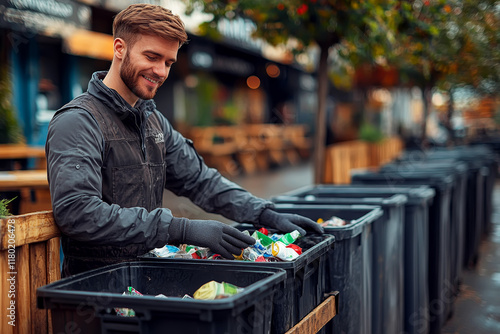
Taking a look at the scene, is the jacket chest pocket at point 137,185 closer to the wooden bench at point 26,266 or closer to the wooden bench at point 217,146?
the wooden bench at point 26,266

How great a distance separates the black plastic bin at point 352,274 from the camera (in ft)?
11.4

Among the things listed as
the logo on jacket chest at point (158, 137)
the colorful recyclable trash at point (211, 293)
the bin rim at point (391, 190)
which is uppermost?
the logo on jacket chest at point (158, 137)

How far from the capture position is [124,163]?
2877mm

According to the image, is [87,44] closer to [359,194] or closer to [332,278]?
[359,194]

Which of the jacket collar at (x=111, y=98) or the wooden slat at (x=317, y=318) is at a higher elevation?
the jacket collar at (x=111, y=98)

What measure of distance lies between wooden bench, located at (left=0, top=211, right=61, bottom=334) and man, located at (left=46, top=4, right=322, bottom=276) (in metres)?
0.13

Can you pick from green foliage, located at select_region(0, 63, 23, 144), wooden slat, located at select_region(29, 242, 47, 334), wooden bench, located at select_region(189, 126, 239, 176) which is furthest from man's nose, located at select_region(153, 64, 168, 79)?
wooden bench, located at select_region(189, 126, 239, 176)

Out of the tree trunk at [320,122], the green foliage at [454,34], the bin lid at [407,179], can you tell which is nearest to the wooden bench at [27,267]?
the bin lid at [407,179]

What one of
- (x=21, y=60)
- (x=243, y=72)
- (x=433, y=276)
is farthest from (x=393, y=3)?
(x=243, y=72)

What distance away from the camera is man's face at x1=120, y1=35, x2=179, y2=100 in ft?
9.31

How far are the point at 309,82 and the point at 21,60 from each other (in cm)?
1939

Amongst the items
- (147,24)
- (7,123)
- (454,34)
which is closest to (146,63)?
(147,24)

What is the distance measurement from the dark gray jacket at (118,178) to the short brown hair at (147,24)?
0.86 feet

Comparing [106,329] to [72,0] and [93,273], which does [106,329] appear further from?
[72,0]
